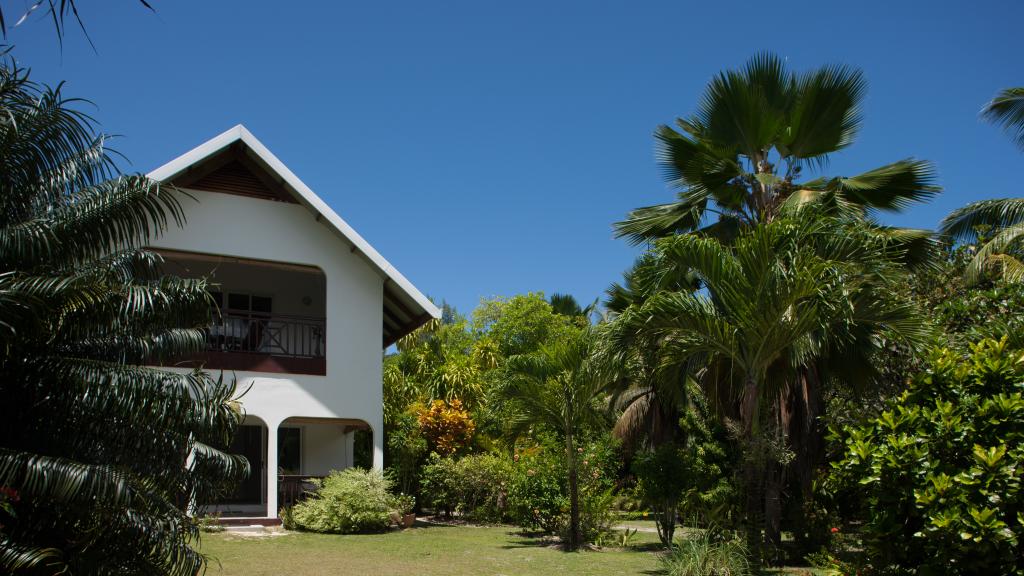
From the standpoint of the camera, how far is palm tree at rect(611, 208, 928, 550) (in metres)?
11.2

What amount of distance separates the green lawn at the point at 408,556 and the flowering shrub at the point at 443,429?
446 cm

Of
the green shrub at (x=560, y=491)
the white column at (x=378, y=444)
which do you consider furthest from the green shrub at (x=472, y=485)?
the green shrub at (x=560, y=491)

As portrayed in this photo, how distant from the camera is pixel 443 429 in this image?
22078 millimetres

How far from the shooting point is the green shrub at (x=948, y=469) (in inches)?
272

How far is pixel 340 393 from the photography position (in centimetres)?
1856

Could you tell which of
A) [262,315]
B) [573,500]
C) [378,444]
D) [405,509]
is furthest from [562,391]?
[262,315]

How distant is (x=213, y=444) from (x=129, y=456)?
1.46 meters

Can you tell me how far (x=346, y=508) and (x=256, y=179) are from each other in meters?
7.31

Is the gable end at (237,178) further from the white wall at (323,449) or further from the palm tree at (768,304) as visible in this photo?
the palm tree at (768,304)

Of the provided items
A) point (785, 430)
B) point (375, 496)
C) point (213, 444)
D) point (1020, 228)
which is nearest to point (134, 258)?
point (213, 444)

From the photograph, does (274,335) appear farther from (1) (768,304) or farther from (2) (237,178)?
(1) (768,304)

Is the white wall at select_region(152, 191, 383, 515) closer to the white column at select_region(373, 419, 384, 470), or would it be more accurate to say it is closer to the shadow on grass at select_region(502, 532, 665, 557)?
the white column at select_region(373, 419, 384, 470)

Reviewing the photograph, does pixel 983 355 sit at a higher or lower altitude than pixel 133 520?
higher

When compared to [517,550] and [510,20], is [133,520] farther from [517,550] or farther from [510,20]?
[510,20]
